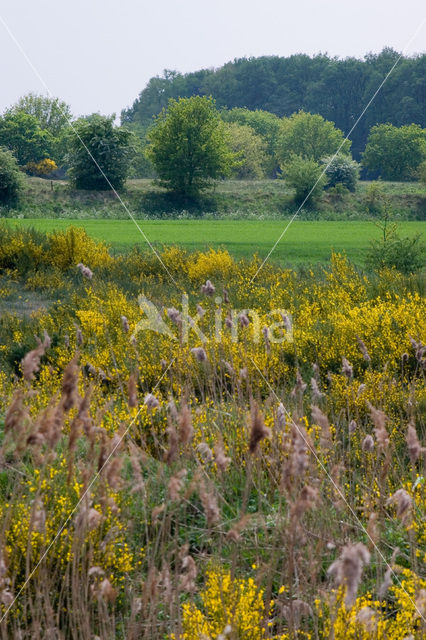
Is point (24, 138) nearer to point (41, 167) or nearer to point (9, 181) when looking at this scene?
point (41, 167)

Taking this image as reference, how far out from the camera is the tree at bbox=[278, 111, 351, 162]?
39.1 meters

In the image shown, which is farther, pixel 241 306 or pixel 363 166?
pixel 363 166

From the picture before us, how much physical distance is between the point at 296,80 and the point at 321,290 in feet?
99.0

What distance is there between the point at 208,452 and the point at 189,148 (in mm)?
39862

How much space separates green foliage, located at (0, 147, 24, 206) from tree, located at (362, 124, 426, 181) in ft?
67.5

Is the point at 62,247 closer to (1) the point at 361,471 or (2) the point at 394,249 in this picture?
(2) the point at 394,249

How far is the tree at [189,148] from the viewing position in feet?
129

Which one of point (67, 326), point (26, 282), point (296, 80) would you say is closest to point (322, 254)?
point (26, 282)

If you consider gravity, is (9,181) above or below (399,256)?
above

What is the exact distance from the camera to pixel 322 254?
1700 centimetres

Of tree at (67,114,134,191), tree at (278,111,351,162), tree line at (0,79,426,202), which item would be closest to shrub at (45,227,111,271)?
tree line at (0,79,426,202)

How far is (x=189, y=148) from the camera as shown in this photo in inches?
1592

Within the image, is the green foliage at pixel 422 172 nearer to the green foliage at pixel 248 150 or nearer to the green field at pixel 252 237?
the green field at pixel 252 237

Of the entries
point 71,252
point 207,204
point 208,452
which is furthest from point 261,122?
point 208,452
